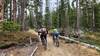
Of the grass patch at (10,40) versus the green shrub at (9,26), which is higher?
the green shrub at (9,26)

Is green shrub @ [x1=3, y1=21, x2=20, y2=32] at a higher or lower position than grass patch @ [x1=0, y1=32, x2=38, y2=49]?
higher

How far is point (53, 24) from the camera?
91.6 metres

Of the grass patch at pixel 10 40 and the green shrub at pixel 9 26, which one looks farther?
the green shrub at pixel 9 26

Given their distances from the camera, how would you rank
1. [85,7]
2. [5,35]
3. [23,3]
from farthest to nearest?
[85,7]
[23,3]
[5,35]

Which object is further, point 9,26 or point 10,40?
point 9,26

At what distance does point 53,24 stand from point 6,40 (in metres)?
65.2

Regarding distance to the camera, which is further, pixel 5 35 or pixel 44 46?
pixel 5 35

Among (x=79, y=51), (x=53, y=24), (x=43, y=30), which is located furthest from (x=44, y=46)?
(x=53, y=24)

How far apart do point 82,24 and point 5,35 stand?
168ft

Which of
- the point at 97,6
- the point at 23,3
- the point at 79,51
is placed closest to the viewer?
the point at 79,51

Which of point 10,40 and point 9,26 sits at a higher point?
point 9,26

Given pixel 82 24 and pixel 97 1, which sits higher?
pixel 97 1

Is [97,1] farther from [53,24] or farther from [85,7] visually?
[53,24]

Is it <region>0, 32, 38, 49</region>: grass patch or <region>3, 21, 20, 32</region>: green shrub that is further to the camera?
<region>3, 21, 20, 32</region>: green shrub
